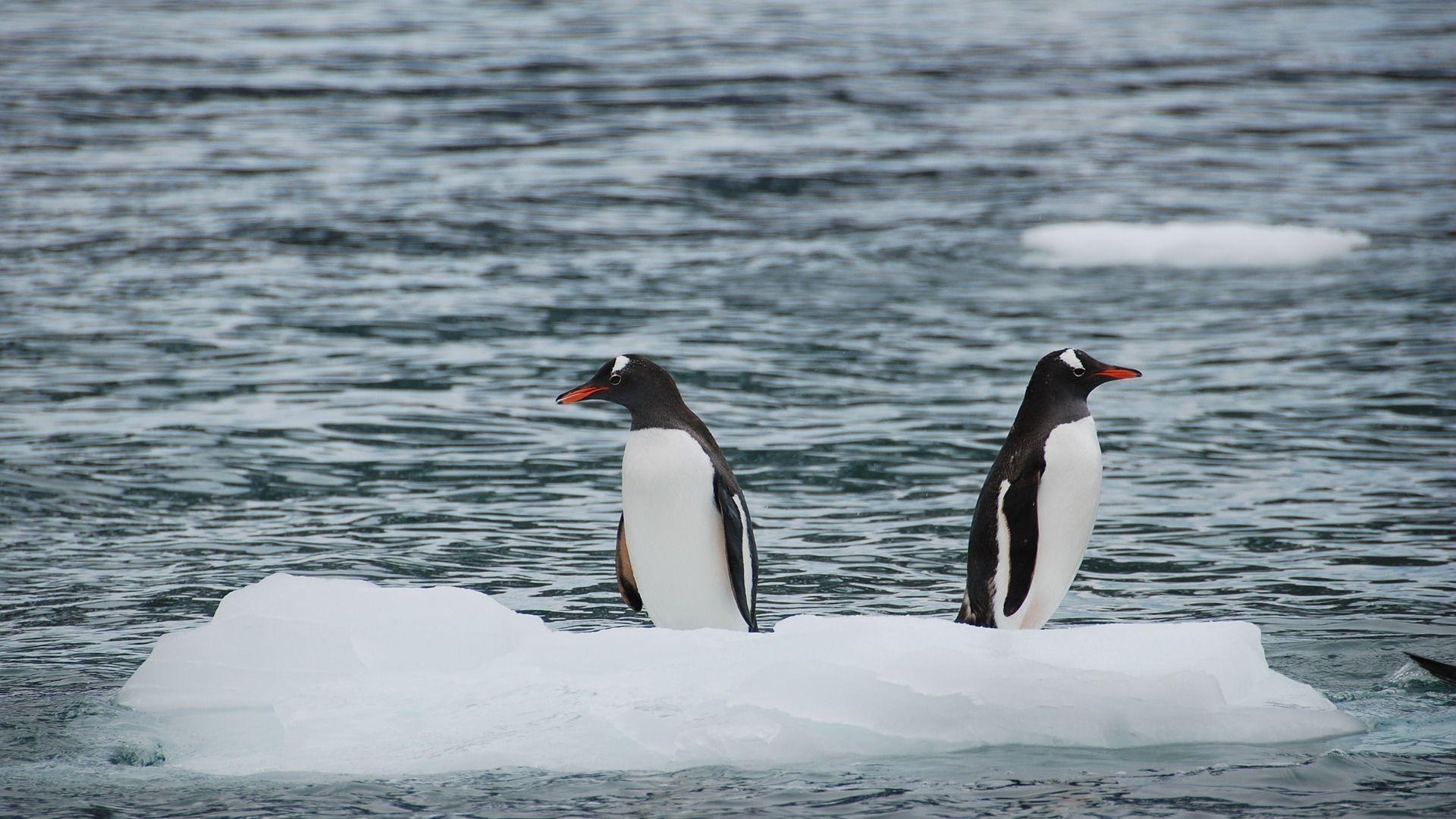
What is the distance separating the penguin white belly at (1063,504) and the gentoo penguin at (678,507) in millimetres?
854

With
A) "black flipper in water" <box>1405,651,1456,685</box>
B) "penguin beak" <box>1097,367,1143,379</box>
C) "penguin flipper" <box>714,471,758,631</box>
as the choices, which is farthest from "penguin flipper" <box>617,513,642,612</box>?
"black flipper in water" <box>1405,651,1456,685</box>

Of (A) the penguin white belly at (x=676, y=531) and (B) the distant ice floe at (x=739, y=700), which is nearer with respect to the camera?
(B) the distant ice floe at (x=739, y=700)

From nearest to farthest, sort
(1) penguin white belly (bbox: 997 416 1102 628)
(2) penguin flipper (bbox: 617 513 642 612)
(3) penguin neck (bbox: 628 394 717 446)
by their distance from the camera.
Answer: (1) penguin white belly (bbox: 997 416 1102 628), (3) penguin neck (bbox: 628 394 717 446), (2) penguin flipper (bbox: 617 513 642 612)

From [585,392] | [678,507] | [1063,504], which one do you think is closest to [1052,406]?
[1063,504]

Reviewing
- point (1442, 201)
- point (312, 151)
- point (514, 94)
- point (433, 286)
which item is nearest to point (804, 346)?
point (433, 286)

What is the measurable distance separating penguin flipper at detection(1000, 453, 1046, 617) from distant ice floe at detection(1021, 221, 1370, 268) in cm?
862

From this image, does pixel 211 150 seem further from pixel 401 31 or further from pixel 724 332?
pixel 401 31

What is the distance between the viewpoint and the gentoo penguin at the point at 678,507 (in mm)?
5633

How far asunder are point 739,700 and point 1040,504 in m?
1.35

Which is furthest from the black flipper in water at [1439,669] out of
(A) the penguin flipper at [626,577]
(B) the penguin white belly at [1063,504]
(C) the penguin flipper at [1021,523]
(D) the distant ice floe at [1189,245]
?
(D) the distant ice floe at [1189,245]

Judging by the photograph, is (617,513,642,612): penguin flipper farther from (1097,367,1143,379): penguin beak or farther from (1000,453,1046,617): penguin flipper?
(1097,367,1143,379): penguin beak

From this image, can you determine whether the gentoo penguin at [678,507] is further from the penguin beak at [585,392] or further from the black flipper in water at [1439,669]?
the black flipper in water at [1439,669]

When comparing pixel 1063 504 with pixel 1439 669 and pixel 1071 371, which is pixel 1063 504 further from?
pixel 1439 669

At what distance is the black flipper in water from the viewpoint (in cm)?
525
